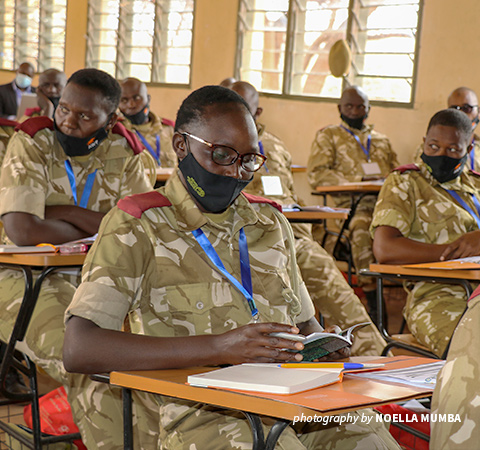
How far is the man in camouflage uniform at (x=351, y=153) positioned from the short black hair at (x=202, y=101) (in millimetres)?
4014

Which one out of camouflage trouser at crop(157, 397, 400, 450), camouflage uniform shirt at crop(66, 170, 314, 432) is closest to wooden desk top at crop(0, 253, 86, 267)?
camouflage uniform shirt at crop(66, 170, 314, 432)

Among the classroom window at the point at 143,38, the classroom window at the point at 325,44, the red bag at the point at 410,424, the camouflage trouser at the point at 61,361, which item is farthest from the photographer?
the classroom window at the point at 143,38

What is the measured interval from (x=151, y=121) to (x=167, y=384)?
5232 mm

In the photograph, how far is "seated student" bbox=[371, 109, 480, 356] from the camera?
3096 mm

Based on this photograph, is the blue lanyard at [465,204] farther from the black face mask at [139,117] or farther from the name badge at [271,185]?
the black face mask at [139,117]

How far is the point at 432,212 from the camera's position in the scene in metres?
3.34

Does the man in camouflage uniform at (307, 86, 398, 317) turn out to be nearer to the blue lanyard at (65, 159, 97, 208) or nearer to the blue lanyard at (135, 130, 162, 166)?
the blue lanyard at (135, 130, 162, 166)

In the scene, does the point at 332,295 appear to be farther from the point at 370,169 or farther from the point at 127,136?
the point at 370,169

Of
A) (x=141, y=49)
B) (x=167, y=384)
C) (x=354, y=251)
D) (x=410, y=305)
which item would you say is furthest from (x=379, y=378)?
(x=141, y=49)

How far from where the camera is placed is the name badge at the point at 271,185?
4.57 meters

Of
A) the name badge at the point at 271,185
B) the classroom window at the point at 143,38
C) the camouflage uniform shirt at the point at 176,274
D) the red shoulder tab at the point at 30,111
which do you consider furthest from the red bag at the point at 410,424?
the classroom window at the point at 143,38

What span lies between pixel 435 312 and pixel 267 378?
1.81 metres

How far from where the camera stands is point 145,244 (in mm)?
1746

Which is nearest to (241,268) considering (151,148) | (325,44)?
(151,148)
